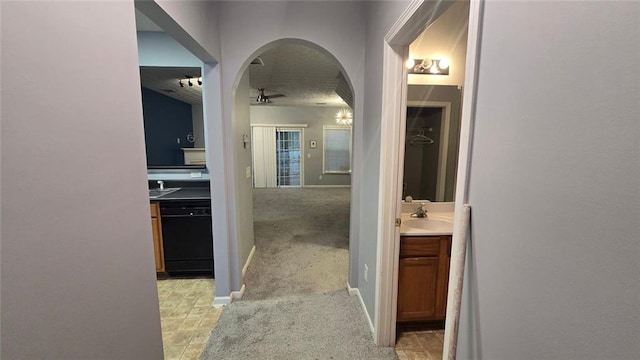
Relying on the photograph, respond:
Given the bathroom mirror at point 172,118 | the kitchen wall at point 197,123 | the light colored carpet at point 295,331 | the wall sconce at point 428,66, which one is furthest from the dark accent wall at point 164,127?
the wall sconce at point 428,66

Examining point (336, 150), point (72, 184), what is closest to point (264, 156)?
point (336, 150)

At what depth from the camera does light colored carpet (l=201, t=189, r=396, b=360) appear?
188cm

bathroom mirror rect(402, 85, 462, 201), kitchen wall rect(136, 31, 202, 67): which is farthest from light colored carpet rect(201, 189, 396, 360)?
kitchen wall rect(136, 31, 202, 67)

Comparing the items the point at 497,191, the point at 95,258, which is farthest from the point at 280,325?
the point at 497,191

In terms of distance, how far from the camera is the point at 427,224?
225cm

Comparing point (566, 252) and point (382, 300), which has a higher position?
point (566, 252)

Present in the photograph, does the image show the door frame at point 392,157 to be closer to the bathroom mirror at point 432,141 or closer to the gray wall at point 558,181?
the gray wall at point 558,181

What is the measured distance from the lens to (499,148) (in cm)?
77

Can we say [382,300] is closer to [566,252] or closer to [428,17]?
[566,252]

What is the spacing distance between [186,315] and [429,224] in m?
2.27

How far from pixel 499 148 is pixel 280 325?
2.06m

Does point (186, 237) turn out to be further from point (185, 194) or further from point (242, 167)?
point (242, 167)

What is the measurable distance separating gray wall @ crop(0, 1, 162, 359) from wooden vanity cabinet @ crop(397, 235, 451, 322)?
1637 millimetres

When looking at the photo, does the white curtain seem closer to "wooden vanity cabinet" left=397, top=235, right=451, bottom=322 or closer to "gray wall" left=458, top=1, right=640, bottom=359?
"wooden vanity cabinet" left=397, top=235, right=451, bottom=322
